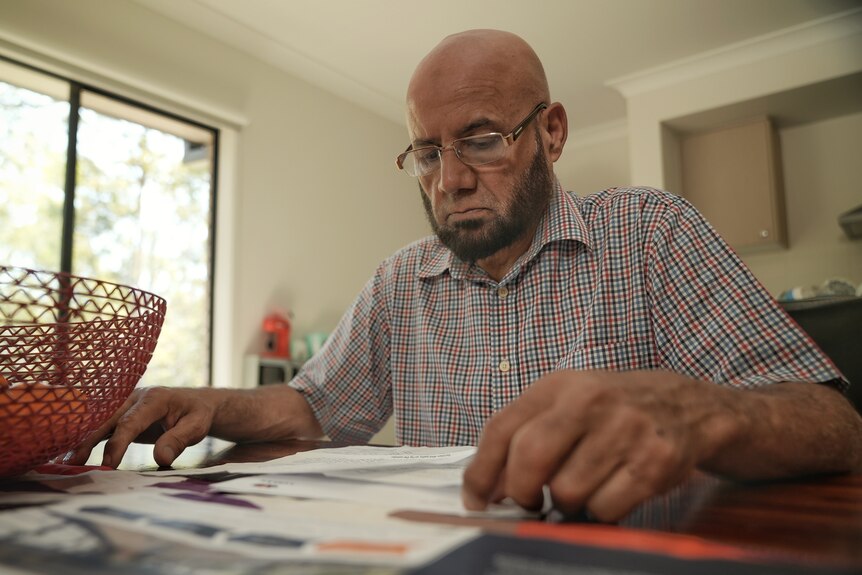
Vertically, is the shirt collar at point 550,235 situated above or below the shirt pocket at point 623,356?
above

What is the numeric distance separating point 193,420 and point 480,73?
750 mm

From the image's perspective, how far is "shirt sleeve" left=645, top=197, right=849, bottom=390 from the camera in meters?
0.75

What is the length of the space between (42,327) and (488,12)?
11.5ft

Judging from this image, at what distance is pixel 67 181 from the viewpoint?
10.2 feet

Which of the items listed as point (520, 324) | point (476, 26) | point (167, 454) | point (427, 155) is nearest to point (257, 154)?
point (476, 26)

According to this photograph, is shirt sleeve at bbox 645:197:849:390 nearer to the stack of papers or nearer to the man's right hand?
the stack of papers

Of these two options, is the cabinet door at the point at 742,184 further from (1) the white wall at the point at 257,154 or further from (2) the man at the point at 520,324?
(2) the man at the point at 520,324

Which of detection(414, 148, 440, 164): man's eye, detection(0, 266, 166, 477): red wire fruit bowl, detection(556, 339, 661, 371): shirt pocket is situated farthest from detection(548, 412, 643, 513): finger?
detection(414, 148, 440, 164): man's eye

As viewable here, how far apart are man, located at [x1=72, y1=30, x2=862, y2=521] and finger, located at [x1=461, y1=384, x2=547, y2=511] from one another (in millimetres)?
23

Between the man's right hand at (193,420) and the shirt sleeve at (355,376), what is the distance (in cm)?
5

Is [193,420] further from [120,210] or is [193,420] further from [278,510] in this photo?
[120,210]

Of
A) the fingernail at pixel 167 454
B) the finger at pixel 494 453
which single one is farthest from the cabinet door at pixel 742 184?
the finger at pixel 494 453

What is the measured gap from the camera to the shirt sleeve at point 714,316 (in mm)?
748

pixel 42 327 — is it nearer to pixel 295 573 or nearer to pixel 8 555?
pixel 8 555
